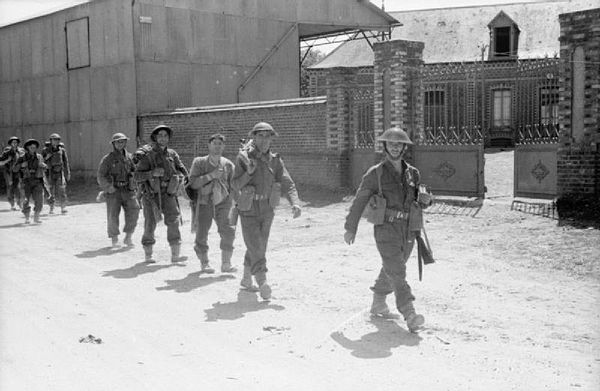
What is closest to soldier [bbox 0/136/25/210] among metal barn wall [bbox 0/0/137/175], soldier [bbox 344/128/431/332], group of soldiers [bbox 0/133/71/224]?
group of soldiers [bbox 0/133/71/224]

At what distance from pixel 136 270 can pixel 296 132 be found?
9.51m

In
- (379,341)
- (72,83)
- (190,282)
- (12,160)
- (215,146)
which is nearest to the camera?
(379,341)

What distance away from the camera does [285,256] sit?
10.9 metres

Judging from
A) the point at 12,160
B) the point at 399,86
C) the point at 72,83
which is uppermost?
the point at 72,83

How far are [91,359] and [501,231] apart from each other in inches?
314

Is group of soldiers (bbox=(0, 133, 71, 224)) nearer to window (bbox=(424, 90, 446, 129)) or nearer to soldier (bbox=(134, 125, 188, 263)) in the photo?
soldier (bbox=(134, 125, 188, 263))

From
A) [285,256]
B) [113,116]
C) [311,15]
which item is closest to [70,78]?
[113,116]

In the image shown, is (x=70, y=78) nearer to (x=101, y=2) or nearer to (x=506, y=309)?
(x=101, y=2)

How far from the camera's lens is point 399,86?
15.5 metres

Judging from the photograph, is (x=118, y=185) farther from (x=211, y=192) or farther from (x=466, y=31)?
(x=466, y=31)

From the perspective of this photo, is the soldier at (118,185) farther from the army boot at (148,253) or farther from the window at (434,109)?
the window at (434,109)

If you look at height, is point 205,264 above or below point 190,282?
above

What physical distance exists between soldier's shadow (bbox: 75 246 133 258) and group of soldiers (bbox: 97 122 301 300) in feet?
0.79

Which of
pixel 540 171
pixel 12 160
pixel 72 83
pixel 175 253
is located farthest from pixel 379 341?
pixel 72 83
